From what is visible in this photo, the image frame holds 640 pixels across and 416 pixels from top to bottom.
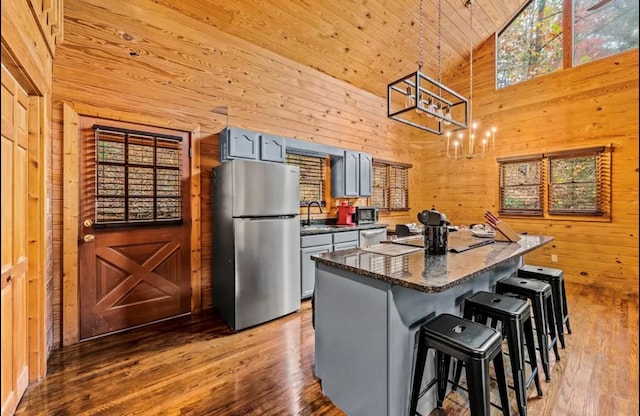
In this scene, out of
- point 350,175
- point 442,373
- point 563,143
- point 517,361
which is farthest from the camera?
point 350,175

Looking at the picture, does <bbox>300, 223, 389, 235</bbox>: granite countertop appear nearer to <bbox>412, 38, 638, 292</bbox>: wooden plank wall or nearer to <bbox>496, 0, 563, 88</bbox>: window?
<bbox>412, 38, 638, 292</bbox>: wooden plank wall

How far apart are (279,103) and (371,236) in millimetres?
2359

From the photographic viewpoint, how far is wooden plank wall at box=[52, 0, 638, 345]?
9.36ft

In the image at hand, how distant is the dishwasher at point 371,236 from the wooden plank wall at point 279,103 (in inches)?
26.2

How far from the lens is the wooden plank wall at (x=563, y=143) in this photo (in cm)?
419

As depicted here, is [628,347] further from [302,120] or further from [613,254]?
[302,120]

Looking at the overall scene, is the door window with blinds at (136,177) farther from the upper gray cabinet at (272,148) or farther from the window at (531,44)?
the window at (531,44)

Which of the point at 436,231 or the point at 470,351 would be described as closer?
the point at 470,351

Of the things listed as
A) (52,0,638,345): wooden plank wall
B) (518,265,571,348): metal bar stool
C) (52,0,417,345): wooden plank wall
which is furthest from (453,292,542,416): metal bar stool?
(52,0,417,345): wooden plank wall

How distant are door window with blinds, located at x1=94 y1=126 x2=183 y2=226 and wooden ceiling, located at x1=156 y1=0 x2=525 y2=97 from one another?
1.48 m

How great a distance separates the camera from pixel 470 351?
1.50 m

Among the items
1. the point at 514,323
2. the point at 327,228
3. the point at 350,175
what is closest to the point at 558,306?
the point at 514,323

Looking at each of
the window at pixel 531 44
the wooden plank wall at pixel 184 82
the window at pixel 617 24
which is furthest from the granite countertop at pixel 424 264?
the window at pixel 531 44

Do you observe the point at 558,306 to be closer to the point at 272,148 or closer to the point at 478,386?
the point at 478,386
